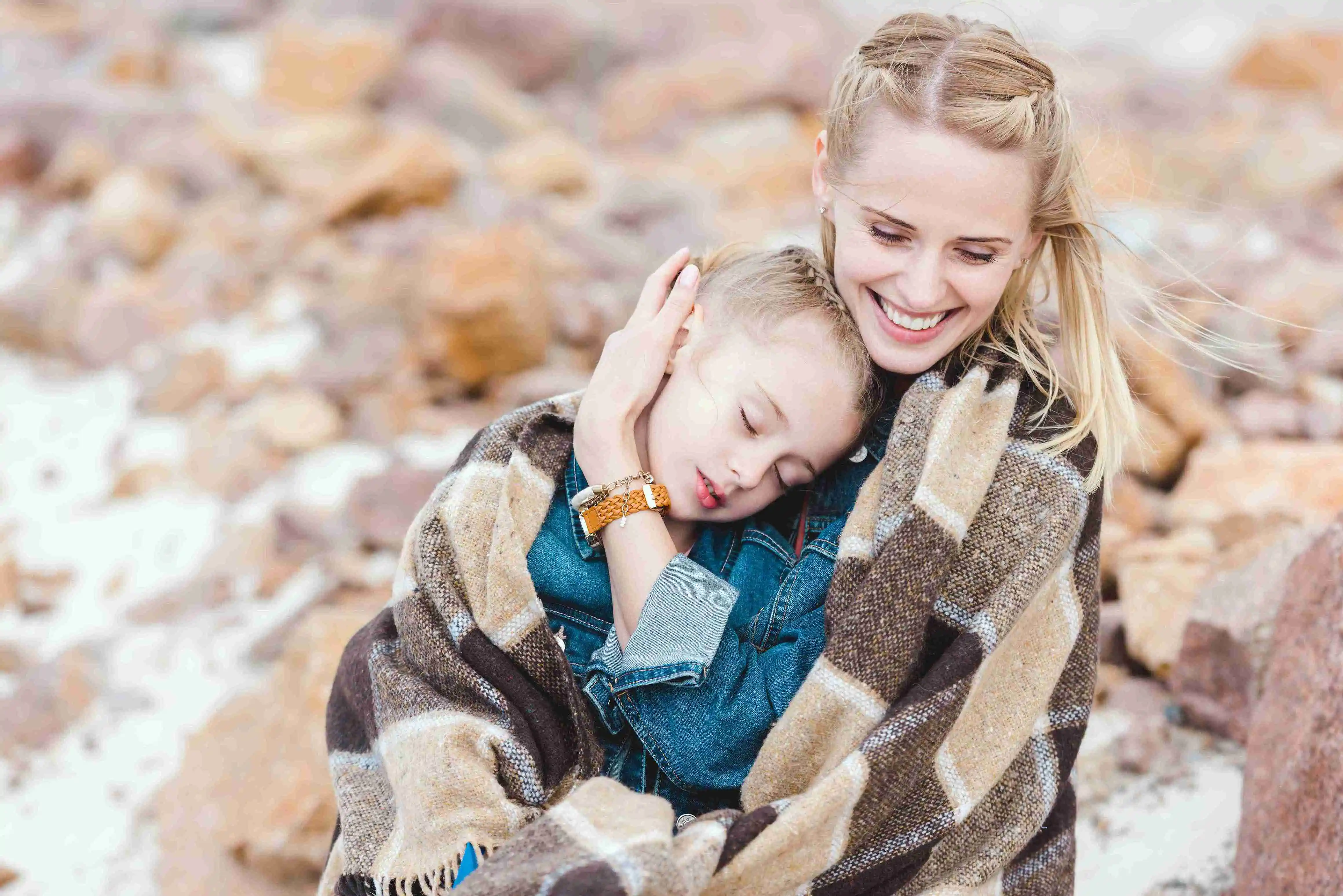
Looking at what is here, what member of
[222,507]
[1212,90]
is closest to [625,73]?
[1212,90]

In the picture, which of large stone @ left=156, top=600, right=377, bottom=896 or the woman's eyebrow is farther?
large stone @ left=156, top=600, right=377, bottom=896

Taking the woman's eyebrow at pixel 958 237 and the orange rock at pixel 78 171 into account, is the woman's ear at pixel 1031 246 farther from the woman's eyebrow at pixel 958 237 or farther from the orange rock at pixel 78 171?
the orange rock at pixel 78 171

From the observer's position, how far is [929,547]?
2197 mm

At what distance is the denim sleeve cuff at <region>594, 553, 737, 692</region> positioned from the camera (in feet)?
7.24

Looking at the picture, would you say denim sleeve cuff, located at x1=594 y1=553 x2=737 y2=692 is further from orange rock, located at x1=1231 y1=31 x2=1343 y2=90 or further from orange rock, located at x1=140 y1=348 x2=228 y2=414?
orange rock, located at x1=1231 y1=31 x2=1343 y2=90

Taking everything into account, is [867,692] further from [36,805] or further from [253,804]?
[36,805]

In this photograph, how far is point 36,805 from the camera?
3.83 meters

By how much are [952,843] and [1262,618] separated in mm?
1395

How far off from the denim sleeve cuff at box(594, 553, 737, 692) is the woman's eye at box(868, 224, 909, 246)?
2.30 feet

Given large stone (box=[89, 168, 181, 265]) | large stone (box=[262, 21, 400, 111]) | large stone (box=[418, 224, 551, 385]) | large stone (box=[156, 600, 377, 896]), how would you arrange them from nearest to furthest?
large stone (box=[156, 600, 377, 896]), large stone (box=[418, 224, 551, 385]), large stone (box=[89, 168, 181, 265]), large stone (box=[262, 21, 400, 111])

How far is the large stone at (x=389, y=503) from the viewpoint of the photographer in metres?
4.84

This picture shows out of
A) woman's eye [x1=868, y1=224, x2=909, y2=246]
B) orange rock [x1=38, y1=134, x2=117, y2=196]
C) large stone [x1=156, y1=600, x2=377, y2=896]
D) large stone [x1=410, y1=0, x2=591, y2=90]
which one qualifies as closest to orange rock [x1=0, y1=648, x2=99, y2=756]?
A: large stone [x1=156, y1=600, x2=377, y2=896]

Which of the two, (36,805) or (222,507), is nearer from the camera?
(36,805)

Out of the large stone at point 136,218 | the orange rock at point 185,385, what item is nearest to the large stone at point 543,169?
the large stone at point 136,218
